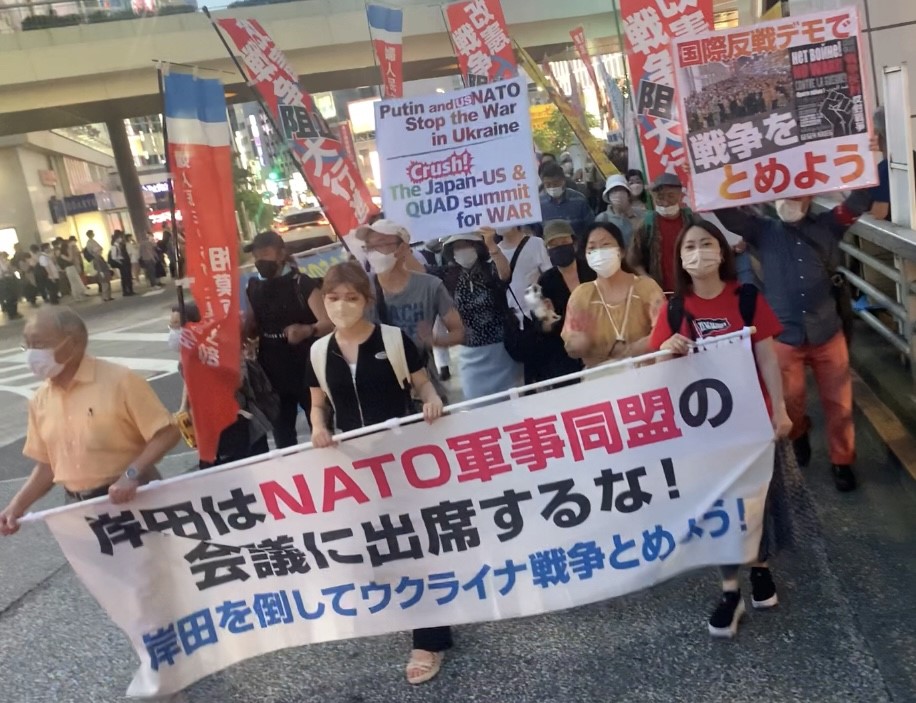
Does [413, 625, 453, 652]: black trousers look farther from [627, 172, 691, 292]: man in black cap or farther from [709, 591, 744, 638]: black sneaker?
[627, 172, 691, 292]: man in black cap

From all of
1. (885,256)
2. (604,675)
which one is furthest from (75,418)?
(885,256)

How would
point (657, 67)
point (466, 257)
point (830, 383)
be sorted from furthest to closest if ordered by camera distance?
1. point (657, 67)
2. point (466, 257)
3. point (830, 383)

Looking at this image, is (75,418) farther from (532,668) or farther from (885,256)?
(885,256)

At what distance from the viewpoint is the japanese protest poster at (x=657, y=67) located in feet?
20.0

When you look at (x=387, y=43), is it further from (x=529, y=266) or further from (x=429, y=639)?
(x=429, y=639)

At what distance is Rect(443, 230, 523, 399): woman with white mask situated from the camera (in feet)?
16.4

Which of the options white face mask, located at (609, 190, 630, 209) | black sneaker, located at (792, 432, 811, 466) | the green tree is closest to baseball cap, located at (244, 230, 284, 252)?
white face mask, located at (609, 190, 630, 209)

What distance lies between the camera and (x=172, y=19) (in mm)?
17984

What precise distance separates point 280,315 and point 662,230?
238 cm

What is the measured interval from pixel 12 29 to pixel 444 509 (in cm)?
1800

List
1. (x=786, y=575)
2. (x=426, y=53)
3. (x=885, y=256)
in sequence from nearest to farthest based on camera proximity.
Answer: (x=786, y=575) → (x=885, y=256) → (x=426, y=53)

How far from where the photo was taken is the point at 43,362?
3.37 metres

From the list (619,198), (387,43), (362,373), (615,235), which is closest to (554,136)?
(387,43)

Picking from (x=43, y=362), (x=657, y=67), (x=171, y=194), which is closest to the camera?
(x=43, y=362)
